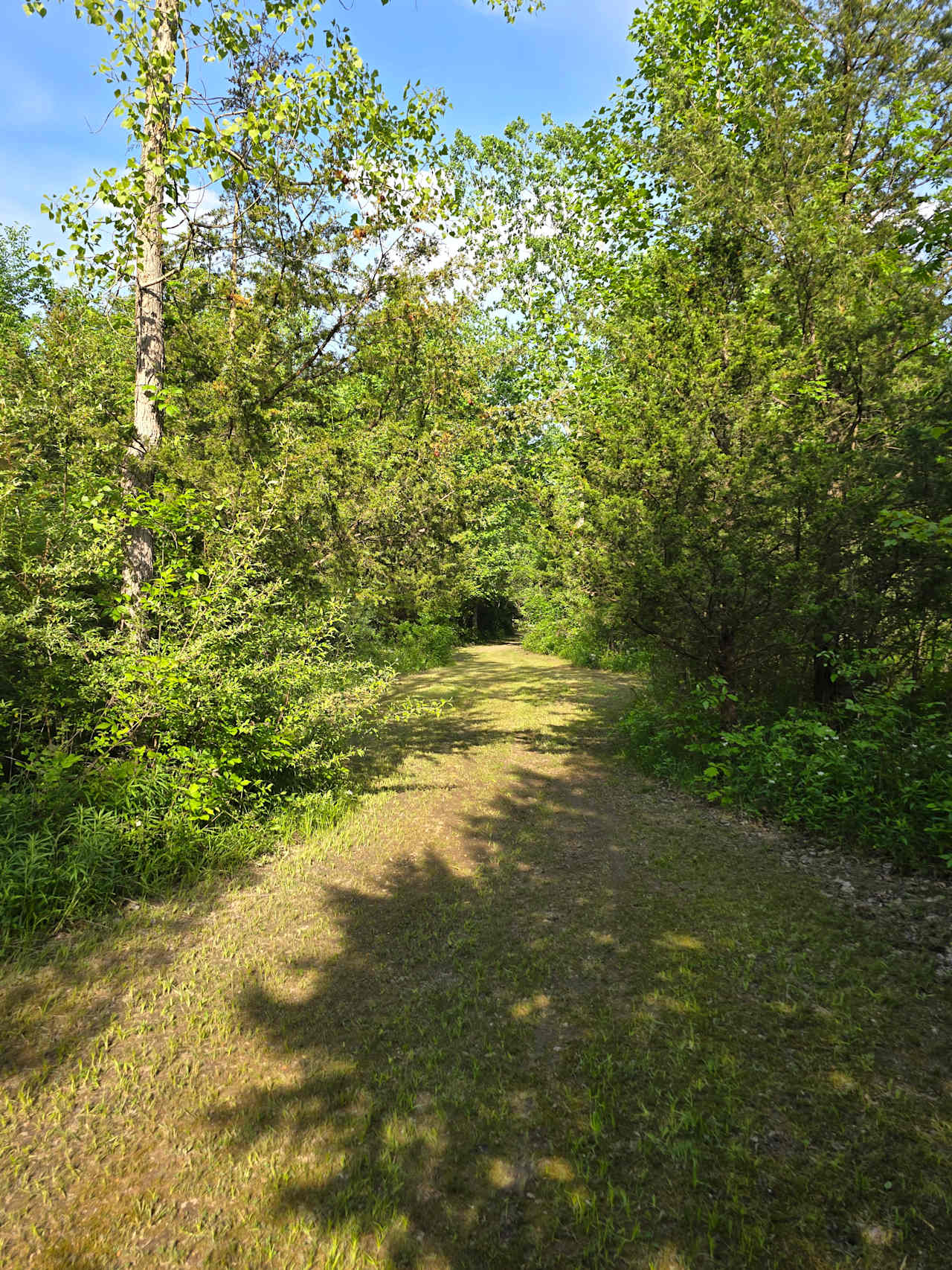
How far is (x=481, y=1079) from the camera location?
293 centimetres

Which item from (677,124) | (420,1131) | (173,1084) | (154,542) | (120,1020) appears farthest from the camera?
(677,124)

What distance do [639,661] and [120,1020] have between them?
758cm

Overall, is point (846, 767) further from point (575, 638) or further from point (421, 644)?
point (421, 644)

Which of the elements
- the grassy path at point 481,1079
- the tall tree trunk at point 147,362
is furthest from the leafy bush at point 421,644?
the grassy path at point 481,1079

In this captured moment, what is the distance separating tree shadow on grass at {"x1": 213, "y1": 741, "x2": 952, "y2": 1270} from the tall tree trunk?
366 centimetres

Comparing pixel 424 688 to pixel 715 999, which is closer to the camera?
pixel 715 999

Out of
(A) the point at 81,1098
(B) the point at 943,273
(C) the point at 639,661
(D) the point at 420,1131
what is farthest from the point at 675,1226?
(B) the point at 943,273

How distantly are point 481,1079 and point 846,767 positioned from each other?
14.6ft

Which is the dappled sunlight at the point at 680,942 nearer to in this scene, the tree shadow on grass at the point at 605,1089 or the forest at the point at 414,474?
the tree shadow on grass at the point at 605,1089

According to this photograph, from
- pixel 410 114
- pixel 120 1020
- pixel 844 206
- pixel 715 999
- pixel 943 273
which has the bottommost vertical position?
pixel 715 999

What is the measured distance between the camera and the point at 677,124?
7.33 meters

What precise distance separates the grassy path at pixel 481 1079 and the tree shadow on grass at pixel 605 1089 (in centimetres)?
1

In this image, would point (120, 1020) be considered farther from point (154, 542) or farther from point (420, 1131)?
point (154, 542)

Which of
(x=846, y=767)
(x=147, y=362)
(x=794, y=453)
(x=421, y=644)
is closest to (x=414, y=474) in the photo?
(x=147, y=362)
